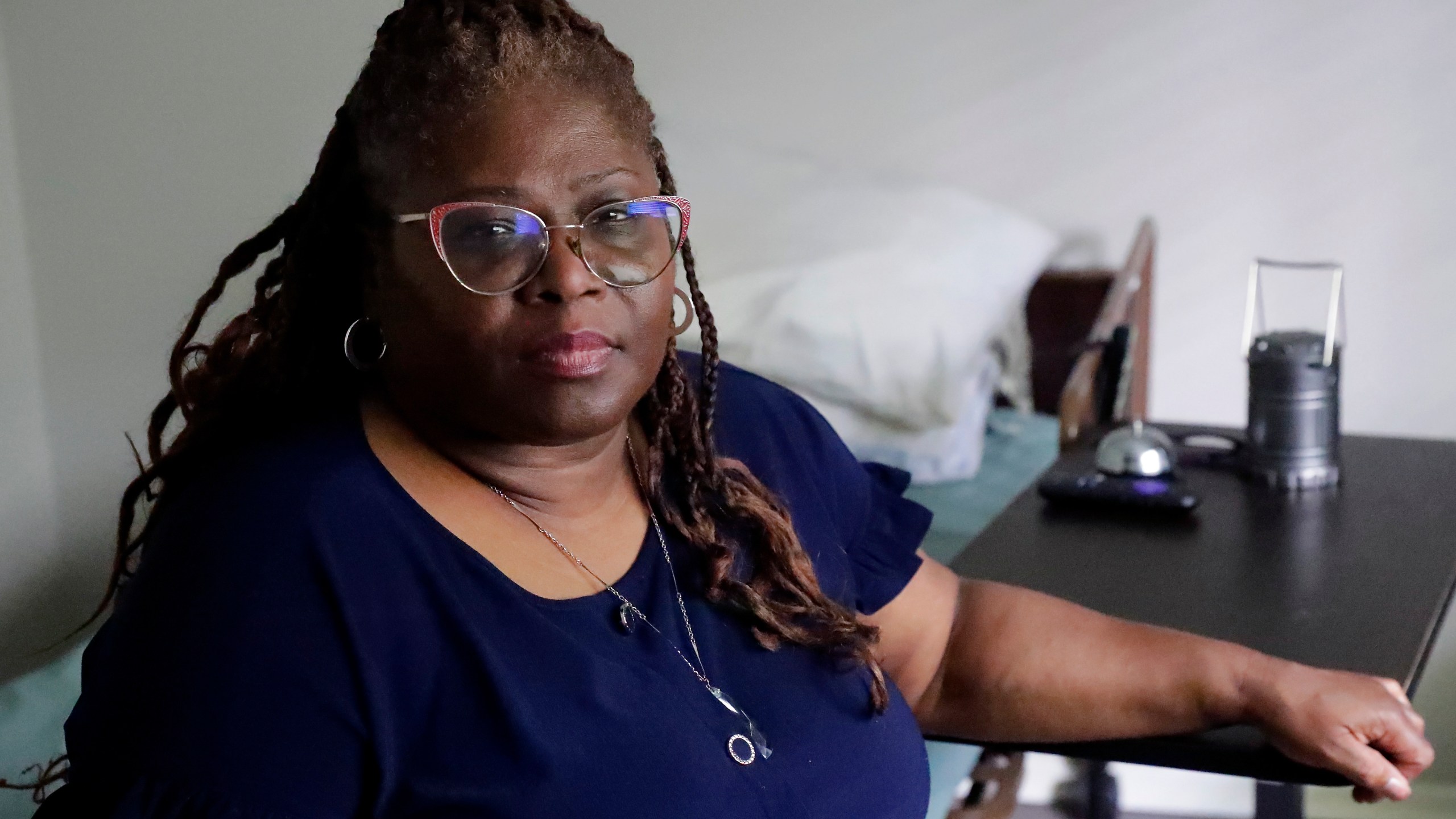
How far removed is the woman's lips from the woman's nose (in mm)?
24

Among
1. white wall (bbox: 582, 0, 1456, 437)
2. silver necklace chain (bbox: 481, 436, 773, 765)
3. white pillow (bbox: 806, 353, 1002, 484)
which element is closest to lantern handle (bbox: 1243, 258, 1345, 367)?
white wall (bbox: 582, 0, 1456, 437)

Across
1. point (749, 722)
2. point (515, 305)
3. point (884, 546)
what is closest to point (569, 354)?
point (515, 305)

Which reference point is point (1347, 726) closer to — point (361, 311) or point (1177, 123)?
point (361, 311)

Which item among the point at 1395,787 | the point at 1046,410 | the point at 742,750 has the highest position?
the point at 742,750

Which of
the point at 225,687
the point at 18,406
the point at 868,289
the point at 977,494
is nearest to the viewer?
the point at 225,687

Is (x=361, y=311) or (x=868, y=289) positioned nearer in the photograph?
(x=361, y=311)

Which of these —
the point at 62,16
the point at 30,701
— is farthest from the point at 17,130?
the point at 30,701

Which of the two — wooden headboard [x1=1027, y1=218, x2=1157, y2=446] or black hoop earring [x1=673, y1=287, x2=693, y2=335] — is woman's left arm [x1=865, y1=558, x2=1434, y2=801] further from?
wooden headboard [x1=1027, y1=218, x2=1157, y2=446]

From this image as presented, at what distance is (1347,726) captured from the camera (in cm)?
98

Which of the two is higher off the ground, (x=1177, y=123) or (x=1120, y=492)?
(x=1177, y=123)

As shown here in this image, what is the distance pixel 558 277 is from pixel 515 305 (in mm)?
31

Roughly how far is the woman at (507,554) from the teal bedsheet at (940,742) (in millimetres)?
300

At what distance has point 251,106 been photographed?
232cm

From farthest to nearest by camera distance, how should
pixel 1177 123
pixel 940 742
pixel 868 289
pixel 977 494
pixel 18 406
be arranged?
1. pixel 18 406
2. pixel 1177 123
3. pixel 868 289
4. pixel 977 494
5. pixel 940 742
